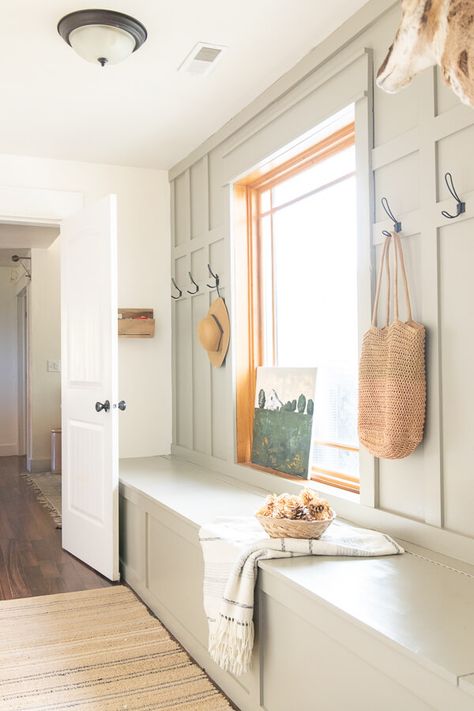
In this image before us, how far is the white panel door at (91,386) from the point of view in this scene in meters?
3.62

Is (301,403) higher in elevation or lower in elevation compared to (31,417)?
higher

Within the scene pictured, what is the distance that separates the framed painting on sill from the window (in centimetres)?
7

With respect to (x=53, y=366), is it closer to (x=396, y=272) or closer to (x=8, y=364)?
(x=8, y=364)

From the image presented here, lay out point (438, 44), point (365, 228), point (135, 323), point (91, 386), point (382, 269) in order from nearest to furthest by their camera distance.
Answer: point (438, 44) < point (382, 269) < point (365, 228) < point (91, 386) < point (135, 323)

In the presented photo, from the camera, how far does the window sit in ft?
10.1

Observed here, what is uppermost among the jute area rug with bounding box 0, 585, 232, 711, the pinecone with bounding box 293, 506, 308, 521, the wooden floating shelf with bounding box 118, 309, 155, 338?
the wooden floating shelf with bounding box 118, 309, 155, 338

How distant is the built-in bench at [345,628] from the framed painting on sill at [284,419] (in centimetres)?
44

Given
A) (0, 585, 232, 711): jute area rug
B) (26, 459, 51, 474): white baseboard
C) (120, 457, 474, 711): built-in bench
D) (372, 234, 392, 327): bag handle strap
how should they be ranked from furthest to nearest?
(26, 459, 51, 474): white baseboard, (372, 234, 392, 327): bag handle strap, (0, 585, 232, 711): jute area rug, (120, 457, 474, 711): built-in bench

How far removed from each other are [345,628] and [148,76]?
2536 millimetres

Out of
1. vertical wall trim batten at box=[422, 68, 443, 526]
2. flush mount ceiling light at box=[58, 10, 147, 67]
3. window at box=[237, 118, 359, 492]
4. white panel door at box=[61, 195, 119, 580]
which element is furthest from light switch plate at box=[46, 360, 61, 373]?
vertical wall trim batten at box=[422, 68, 443, 526]

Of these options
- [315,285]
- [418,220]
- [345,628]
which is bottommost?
[345,628]

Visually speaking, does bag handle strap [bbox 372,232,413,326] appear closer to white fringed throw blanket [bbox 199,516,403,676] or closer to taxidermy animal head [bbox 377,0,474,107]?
white fringed throw blanket [bbox 199,516,403,676]

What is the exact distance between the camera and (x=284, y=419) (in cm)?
337

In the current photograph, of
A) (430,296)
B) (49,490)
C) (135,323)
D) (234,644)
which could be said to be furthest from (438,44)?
(49,490)
